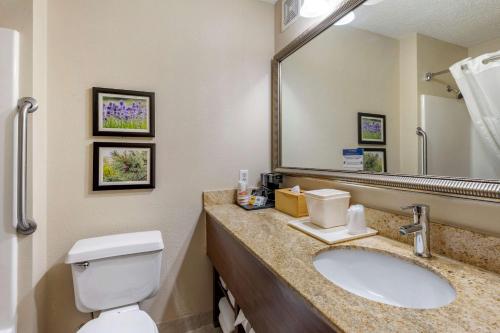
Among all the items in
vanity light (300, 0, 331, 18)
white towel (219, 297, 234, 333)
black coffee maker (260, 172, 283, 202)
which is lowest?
white towel (219, 297, 234, 333)

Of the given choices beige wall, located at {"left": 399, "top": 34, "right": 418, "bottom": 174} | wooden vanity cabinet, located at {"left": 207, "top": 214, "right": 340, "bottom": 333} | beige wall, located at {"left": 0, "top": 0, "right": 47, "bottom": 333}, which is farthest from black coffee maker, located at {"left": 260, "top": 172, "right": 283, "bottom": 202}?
beige wall, located at {"left": 0, "top": 0, "right": 47, "bottom": 333}

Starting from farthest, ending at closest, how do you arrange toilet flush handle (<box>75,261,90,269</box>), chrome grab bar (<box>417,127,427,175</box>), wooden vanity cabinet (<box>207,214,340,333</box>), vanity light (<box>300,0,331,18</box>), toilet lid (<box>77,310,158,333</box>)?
vanity light (<box>300,0,331,18</box>)
toilet flush handle (<box>75,261,90,269</box>)
toilet lid (<box>77,310,158,333</box>)
chrome grab bar (<box>417,127,427,175</box>)
wooden vanity cabinet (<box>207,214,340,333</box>)

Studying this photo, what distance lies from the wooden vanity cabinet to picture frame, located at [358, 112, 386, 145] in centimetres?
76

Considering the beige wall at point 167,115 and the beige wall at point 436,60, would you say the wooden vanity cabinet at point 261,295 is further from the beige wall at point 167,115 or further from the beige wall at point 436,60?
the beige wall at point 436,60

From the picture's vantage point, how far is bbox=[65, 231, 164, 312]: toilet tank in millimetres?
1174

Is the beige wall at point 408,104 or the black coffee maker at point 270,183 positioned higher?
the beige wall at point 408,104

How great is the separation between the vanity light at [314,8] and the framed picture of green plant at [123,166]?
1208 millimetres

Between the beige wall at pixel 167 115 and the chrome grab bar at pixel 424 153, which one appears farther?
the beige wall at pixel 167 115

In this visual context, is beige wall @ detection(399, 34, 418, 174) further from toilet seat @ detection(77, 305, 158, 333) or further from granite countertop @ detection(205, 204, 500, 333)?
toilet seat @ detection(77, 305, 158, 333)

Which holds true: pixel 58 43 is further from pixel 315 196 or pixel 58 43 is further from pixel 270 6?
pixel 315 196

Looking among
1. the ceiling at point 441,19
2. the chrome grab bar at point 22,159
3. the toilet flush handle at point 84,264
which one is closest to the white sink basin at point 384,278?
the ceiling at point 441,19

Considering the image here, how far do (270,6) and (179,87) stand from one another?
965 mm

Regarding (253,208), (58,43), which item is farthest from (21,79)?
(253,208)

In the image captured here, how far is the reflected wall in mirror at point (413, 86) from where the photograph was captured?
778mm
